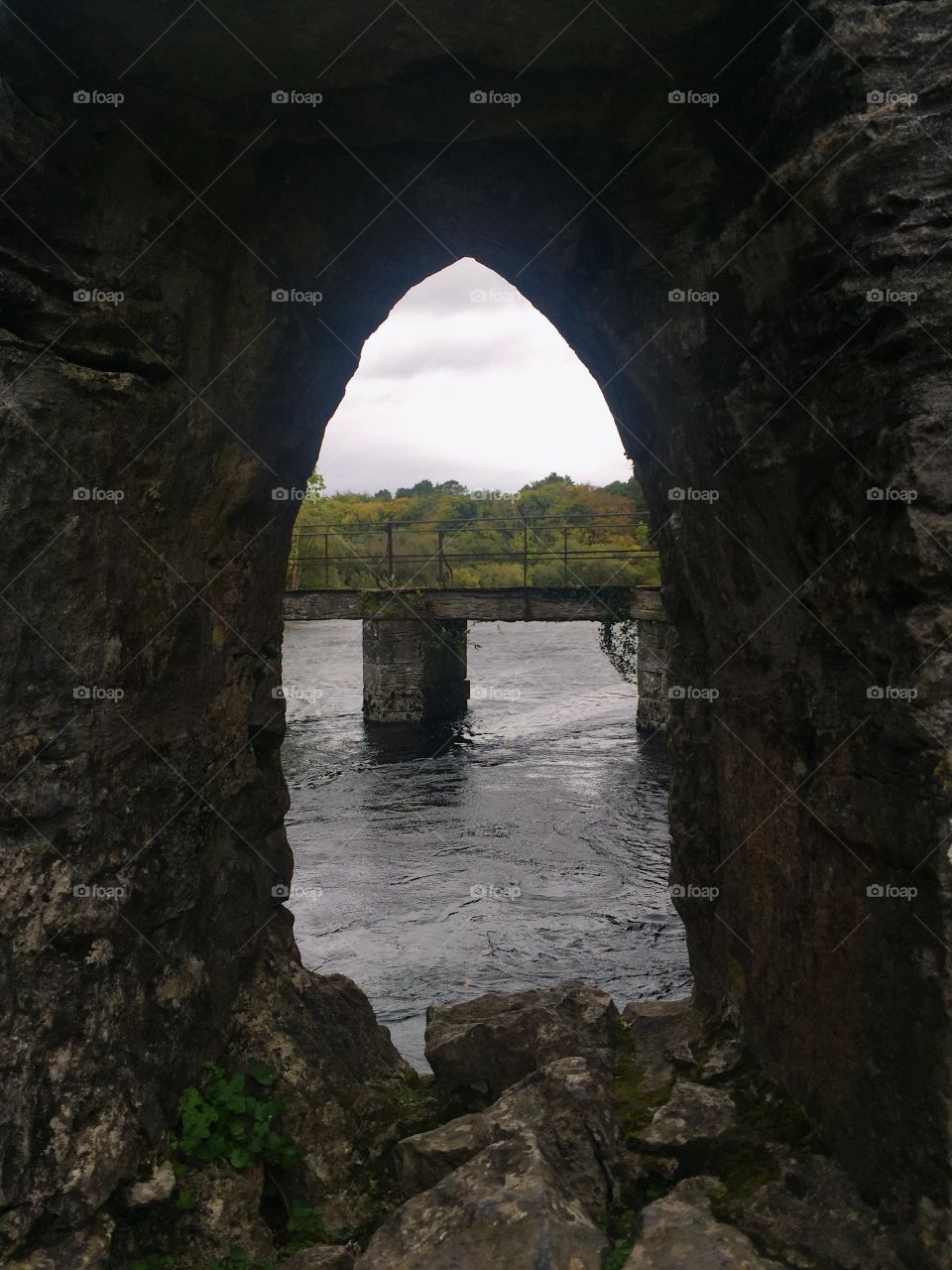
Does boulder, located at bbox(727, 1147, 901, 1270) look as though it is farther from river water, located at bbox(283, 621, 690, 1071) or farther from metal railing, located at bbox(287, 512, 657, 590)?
metal railing, located at bbox(287, 512, 657, 590)

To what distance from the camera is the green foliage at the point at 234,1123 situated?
183 inches

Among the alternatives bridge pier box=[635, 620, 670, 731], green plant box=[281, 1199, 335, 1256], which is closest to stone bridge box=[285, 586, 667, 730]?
bridge pier box=[635, 620, 670, 731]

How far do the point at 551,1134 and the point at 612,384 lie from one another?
367cm

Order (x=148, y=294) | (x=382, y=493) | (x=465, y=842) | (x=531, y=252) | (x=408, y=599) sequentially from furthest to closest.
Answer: (x=382, y=493) → (x=408, y=599) → (x=465, y=842) → (x=531, y=252) → (x=148, y=294)

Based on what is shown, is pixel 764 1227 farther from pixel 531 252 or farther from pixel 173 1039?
pixel 531 252

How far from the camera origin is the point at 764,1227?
3.91m

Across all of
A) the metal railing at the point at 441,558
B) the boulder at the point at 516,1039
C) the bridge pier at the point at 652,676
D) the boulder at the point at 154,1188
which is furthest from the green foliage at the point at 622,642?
the boulder at the point at 154,1188

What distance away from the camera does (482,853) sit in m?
13.8

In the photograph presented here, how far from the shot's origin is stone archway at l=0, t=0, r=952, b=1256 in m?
3.60

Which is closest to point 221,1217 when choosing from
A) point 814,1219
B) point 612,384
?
point 814,1219

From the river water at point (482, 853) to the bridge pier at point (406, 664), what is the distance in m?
0.48

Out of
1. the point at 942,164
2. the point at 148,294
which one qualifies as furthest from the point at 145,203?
the point at 942,164

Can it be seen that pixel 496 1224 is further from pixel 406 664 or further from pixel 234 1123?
pixel 406 664

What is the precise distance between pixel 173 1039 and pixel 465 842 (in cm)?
970
